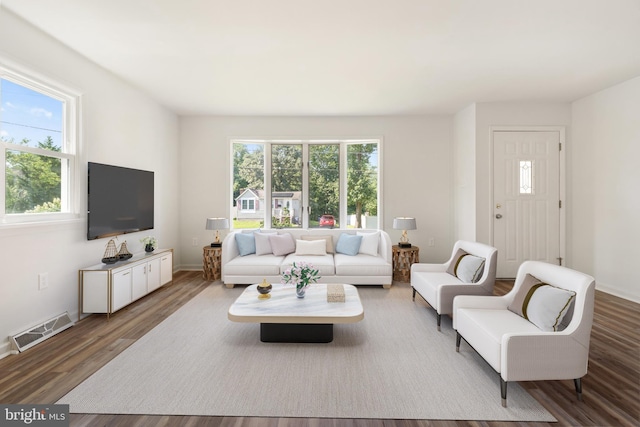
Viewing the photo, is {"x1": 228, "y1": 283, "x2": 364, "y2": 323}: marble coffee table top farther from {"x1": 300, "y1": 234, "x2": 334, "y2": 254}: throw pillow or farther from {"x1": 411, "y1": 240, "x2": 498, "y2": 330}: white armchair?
{"x1": 300, "y1": 234, "x2": 334, "y2": 254}: throw pillow

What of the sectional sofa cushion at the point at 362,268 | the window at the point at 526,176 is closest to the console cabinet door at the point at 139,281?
the sectional sofa cushion at the point at 362,268

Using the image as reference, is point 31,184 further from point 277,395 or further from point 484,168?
point 484,168

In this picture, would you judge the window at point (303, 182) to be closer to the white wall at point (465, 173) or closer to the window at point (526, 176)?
the white wall at point (465, 173)

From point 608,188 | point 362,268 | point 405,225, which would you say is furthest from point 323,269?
point 608,188

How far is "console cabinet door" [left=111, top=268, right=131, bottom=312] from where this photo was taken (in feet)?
10.6

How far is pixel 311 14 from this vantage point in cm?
249

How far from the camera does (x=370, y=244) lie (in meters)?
4.81

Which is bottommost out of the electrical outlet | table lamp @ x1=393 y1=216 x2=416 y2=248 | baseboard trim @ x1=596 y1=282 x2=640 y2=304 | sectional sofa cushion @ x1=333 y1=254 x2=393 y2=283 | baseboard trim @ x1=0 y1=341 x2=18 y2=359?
baseboard trim @ x1=0 y1=341 x2=18 y2=359

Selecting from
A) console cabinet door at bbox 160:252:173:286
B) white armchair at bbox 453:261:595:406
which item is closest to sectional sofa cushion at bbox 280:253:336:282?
console cabinet door at bbox 160:252:173:286

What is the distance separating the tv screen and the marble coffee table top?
72.2 inches

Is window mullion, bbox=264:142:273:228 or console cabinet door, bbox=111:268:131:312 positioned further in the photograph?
window mullion, bbox=264:142:273:228

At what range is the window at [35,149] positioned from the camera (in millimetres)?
2592

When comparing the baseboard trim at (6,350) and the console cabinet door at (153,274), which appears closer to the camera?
the baseboard trim at (6,350)

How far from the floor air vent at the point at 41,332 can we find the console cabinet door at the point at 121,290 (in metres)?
0.40
